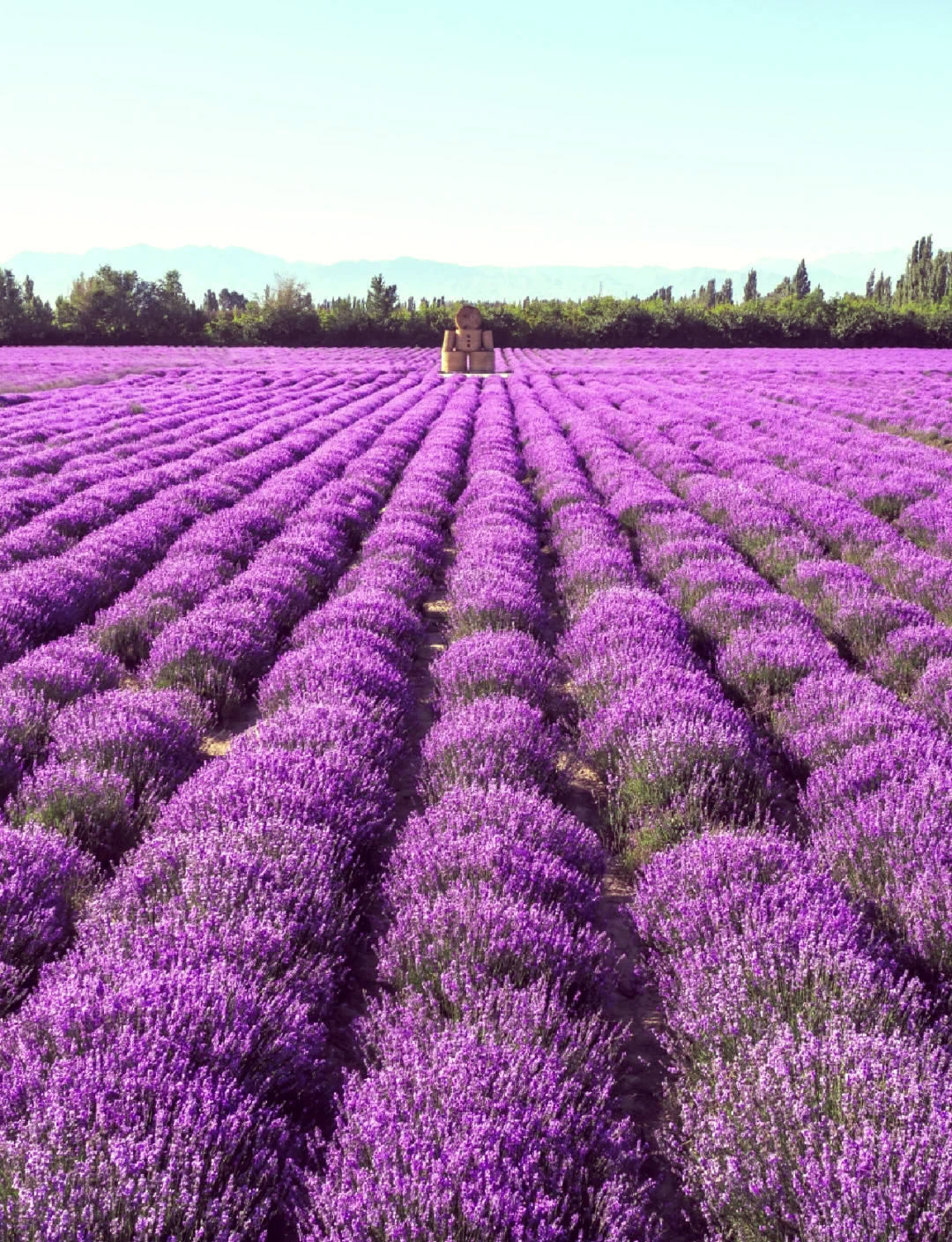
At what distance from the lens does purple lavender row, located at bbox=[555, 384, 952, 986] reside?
2.59 m

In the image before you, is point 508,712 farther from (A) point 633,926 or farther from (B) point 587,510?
(B) point 587,510

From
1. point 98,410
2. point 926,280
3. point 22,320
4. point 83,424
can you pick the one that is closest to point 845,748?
point 83,424

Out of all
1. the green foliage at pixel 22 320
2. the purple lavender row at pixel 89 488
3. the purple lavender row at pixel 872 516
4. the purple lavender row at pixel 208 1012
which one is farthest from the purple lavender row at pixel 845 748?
the green foliage at pixel 22 320

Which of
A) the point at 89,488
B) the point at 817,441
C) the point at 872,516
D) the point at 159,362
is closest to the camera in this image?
the point at 872,516

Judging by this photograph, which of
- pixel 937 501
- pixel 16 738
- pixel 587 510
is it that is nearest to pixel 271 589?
pixel 16 738

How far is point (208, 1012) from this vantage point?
1.94 m

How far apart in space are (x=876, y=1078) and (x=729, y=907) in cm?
71

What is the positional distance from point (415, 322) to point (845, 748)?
200ft

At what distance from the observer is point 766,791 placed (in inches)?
132

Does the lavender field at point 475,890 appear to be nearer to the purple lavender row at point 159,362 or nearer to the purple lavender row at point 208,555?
the purple lavender row at point 208,555

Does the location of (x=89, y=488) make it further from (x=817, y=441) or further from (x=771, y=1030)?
(x=817, y=441)

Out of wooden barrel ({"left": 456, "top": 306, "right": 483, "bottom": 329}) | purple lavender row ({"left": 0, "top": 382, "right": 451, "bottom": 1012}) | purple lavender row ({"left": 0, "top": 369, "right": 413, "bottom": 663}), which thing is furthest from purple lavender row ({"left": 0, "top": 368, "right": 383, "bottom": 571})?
wooden barrel ({"left": 456, "top": 306, "right": 483, "bottom": 329})

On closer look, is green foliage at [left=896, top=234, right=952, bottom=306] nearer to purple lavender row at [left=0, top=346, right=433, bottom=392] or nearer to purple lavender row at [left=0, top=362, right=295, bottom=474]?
purple lavender row at [left=0, top=346, right=433, bottom=392]

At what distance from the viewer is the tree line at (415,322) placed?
51.1 meters
